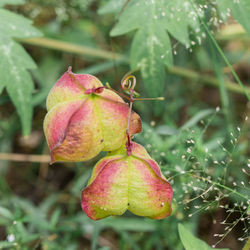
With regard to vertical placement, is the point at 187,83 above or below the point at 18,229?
above

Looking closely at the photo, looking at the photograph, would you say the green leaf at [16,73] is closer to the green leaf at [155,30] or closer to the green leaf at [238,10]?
the green leaf at [155,30]

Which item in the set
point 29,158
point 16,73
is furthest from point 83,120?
point 29,158

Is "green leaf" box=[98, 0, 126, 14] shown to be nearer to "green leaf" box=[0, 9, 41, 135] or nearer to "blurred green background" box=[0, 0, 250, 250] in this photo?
"blurred green background" box=[0, 0, 250, 250]

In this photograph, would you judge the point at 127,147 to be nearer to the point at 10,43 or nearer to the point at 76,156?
the point at 76,156

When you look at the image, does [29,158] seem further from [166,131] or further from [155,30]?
[155,30]

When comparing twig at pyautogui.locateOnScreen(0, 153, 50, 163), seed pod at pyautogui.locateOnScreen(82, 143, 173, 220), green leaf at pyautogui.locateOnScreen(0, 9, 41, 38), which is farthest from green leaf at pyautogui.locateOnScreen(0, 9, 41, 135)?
seed pod at pyautogui.locateOnScreen(82, 143, 173, 220)

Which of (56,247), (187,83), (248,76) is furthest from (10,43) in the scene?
(248,76)
